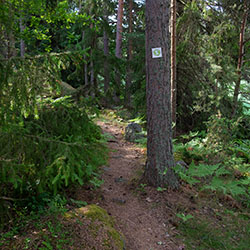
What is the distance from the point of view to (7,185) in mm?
3367

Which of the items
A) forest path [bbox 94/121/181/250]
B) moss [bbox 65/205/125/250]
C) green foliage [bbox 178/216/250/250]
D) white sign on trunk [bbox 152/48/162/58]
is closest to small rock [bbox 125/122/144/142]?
forest path [bbox 94/121/181/250]

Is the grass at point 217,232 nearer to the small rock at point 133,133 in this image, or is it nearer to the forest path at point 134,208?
the forest path at point 134,208

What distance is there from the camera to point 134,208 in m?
4.46

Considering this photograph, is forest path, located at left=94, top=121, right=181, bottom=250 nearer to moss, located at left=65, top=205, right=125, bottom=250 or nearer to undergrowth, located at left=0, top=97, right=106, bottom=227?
moss, located at left=65, top=205, right=125, bottom=250

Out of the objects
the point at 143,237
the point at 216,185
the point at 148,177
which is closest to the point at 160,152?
the point at 148,177

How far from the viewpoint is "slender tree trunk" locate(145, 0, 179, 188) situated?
15.2ft

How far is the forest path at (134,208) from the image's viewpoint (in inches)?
150

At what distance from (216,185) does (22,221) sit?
325 centimetres

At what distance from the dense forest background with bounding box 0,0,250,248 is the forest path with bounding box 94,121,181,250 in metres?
0.47

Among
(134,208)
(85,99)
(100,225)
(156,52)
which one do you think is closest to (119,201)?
(134,208)

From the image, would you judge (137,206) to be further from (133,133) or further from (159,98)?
(133,133)

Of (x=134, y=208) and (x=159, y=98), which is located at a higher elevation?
(x=159, y=98)

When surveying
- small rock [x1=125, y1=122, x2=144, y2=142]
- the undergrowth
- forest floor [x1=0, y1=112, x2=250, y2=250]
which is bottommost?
forest floor [x1=0, y1=112, x2=250, y2=250]

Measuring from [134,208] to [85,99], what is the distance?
2181 mm
